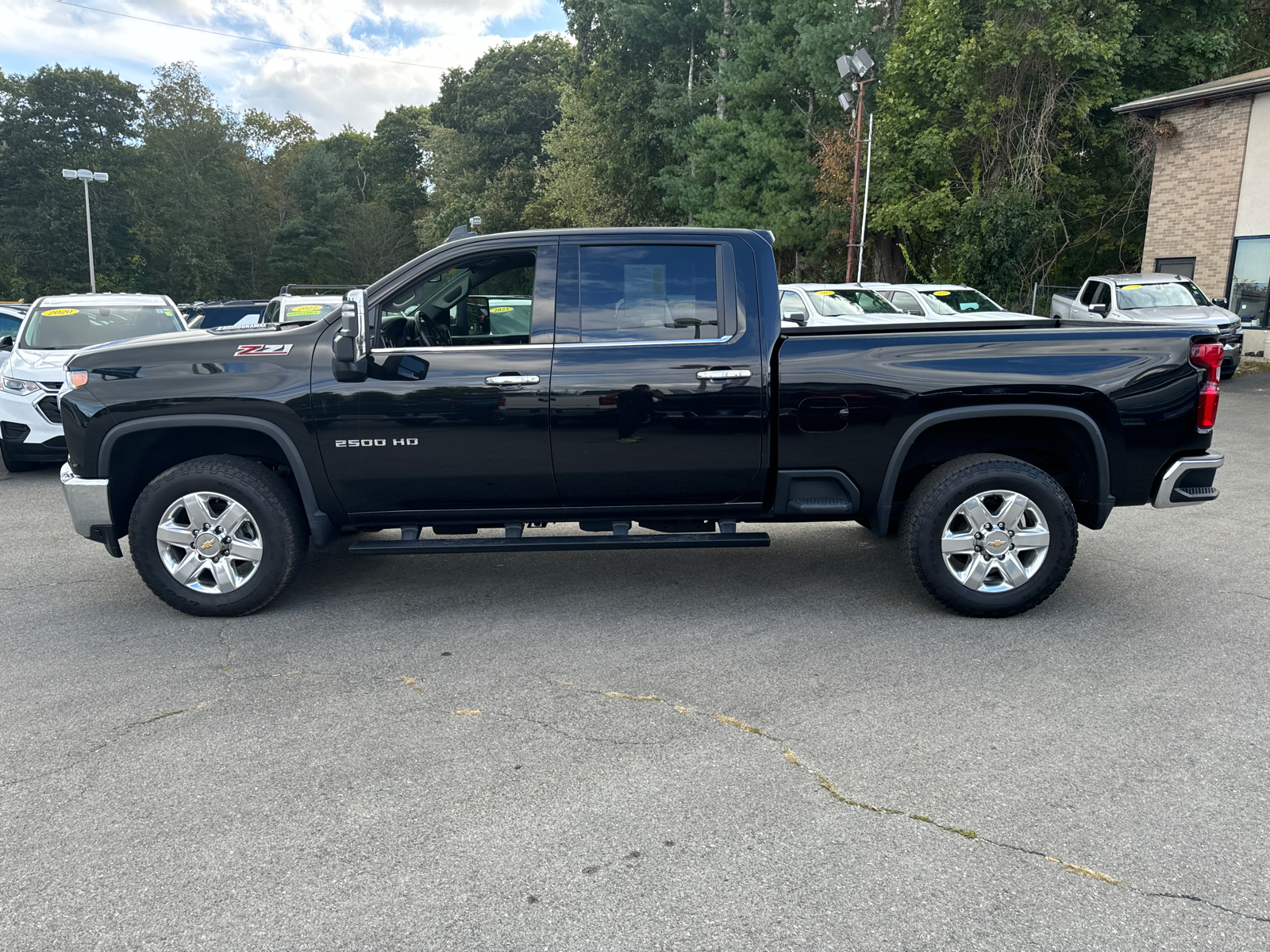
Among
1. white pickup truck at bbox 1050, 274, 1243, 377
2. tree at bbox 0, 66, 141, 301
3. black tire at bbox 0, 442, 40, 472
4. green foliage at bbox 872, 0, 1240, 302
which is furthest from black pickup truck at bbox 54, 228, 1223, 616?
tree at bbox 0, 66, 141, 301

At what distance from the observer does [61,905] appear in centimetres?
273

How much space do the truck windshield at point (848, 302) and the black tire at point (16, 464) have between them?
1100cm

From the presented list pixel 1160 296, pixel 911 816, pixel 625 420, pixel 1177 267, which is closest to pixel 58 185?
pixel 1177 267

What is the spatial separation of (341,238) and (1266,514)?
68.7 meters

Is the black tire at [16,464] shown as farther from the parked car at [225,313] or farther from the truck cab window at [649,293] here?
the parked car at [225,313]

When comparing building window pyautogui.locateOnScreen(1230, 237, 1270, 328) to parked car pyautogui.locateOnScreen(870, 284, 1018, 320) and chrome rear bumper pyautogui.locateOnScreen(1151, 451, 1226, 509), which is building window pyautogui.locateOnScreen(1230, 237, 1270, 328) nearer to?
parked car pyautogui.locateOnScreen(870, 284, 1018, 320)

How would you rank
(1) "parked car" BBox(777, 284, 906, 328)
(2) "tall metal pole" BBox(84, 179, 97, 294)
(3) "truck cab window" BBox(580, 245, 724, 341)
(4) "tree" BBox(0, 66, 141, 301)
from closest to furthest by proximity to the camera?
(3) "truck cab window" BBox(580, 245, 724, 341) → (1) "parked car" BBox(777, 284, 906, 328) → (2) "tall metal pole" BBox(84, 179, 97, 294) → (4) "tree" BBox(0, 66, 141, 301)

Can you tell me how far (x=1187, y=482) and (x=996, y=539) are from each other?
1042mm

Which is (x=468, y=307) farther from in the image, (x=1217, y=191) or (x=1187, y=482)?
(x=1217, y=191)

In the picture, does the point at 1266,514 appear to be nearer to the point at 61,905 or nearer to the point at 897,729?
the point at 897,729

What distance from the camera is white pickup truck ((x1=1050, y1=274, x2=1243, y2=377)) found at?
16.4 metres

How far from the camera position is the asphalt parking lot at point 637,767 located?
269cm

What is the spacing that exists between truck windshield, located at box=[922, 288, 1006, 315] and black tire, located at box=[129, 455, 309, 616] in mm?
13857

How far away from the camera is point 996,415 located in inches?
193
